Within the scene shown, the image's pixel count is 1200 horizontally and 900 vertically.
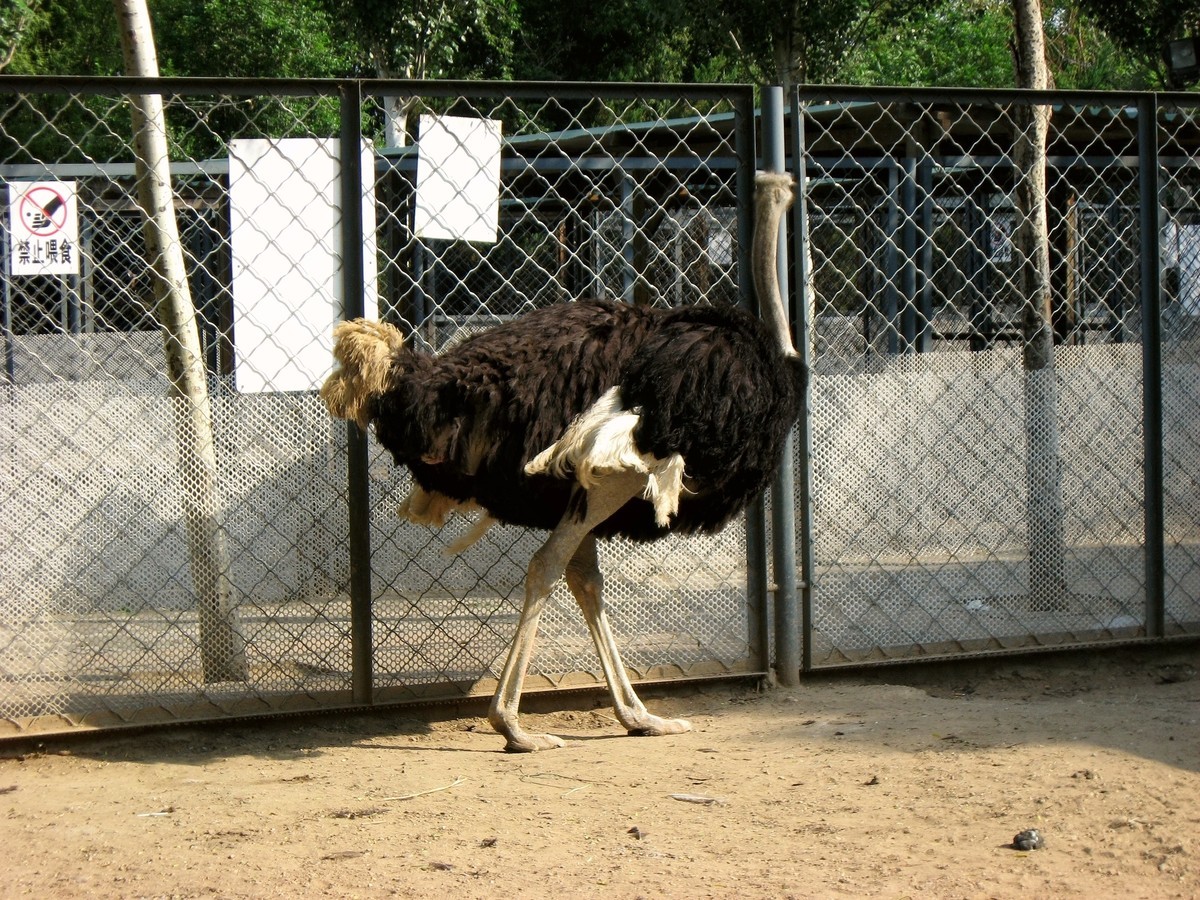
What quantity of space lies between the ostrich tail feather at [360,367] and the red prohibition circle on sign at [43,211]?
5.09 ft

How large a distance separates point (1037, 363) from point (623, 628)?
1837 mm

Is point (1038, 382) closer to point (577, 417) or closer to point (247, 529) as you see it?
point (577, 417)

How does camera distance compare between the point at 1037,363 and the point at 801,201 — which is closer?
the point at 801,201

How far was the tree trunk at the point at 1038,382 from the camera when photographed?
4.82 m

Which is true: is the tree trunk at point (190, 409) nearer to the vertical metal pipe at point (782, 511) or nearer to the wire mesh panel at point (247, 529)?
the wire mesh panel at point (247, 529)

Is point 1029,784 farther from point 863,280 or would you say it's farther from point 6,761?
point 863,280

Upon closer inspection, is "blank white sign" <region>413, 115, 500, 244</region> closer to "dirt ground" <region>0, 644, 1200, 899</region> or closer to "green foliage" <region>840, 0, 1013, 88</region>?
"dirt ground" <region>0, 644, 1200, 899</region>

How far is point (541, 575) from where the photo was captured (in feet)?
12.6

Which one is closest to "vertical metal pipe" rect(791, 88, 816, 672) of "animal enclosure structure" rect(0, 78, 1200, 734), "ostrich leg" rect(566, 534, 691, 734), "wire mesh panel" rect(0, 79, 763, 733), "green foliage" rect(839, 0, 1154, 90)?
"animal enclosure structure" rect(0, 78, 1200, 734)

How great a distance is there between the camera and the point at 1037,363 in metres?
4.94

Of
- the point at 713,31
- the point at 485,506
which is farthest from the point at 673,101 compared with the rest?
the point at 713,31

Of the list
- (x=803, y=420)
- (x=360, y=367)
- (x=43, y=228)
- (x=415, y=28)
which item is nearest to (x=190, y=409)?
(x=360, y=367)

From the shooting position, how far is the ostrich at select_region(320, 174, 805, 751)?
142 inches

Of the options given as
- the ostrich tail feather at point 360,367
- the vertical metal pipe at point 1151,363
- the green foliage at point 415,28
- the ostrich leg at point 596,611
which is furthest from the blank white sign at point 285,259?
the green foliage at point 415,28
